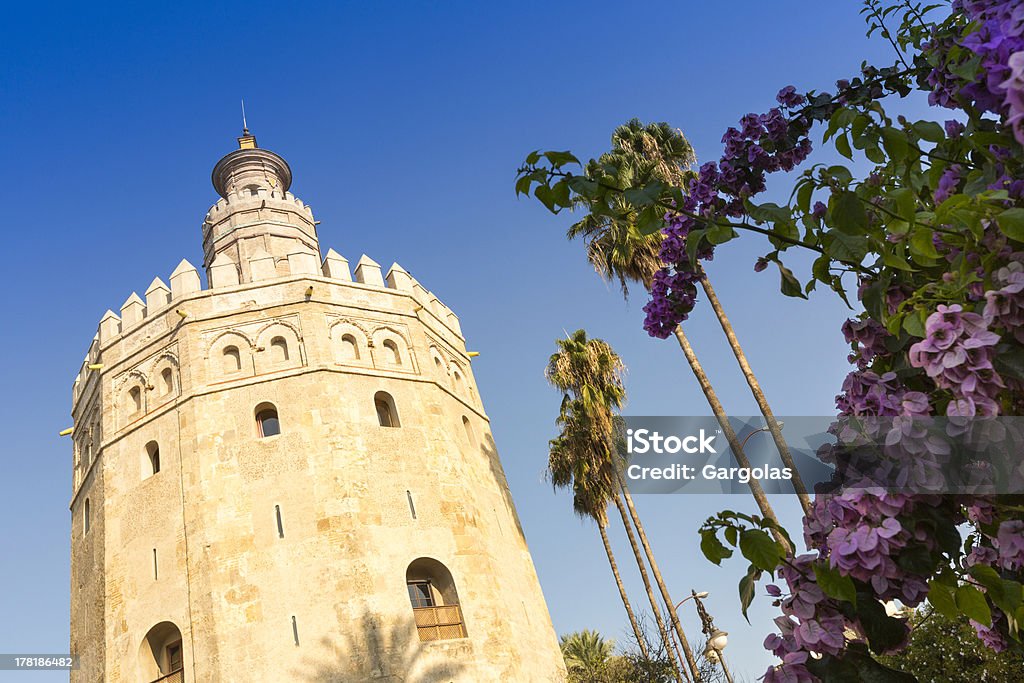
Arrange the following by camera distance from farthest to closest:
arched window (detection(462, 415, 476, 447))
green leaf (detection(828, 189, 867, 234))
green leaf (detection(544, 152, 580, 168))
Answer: arched window (detection(462, 415, 476, 447)) < green leaf (detection(544, 152, 580, 168)) < green leaf (detection(828, 189, 867, 234))

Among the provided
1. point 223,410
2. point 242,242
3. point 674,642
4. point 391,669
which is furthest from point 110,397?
point 674,642

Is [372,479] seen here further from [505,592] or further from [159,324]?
[159,324]

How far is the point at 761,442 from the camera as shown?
9.50 ft

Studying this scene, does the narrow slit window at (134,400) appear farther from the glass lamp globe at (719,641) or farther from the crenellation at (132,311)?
the glass lamp globe at (719,641)

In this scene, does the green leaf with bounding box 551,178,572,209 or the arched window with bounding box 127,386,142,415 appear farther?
the arched window with bounding box 127,386,142,415

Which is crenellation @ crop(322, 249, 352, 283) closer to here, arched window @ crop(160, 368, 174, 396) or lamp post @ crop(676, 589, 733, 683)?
arched window @ crop(160, 368, 174, 396)

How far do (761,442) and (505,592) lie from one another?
16.6m

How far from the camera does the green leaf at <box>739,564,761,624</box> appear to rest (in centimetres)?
219

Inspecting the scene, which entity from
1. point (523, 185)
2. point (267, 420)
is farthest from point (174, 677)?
point (523, 185)

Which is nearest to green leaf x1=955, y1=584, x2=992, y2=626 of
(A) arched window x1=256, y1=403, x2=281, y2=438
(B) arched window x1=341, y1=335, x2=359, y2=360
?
(A) arched window x1=256, y1=403, x2=281, y2=438

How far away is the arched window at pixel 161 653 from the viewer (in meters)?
17.1

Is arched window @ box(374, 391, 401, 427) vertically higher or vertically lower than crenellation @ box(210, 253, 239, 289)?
lower

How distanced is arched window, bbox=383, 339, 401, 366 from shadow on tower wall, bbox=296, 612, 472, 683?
6388 mm

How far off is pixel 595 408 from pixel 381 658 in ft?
27.6
